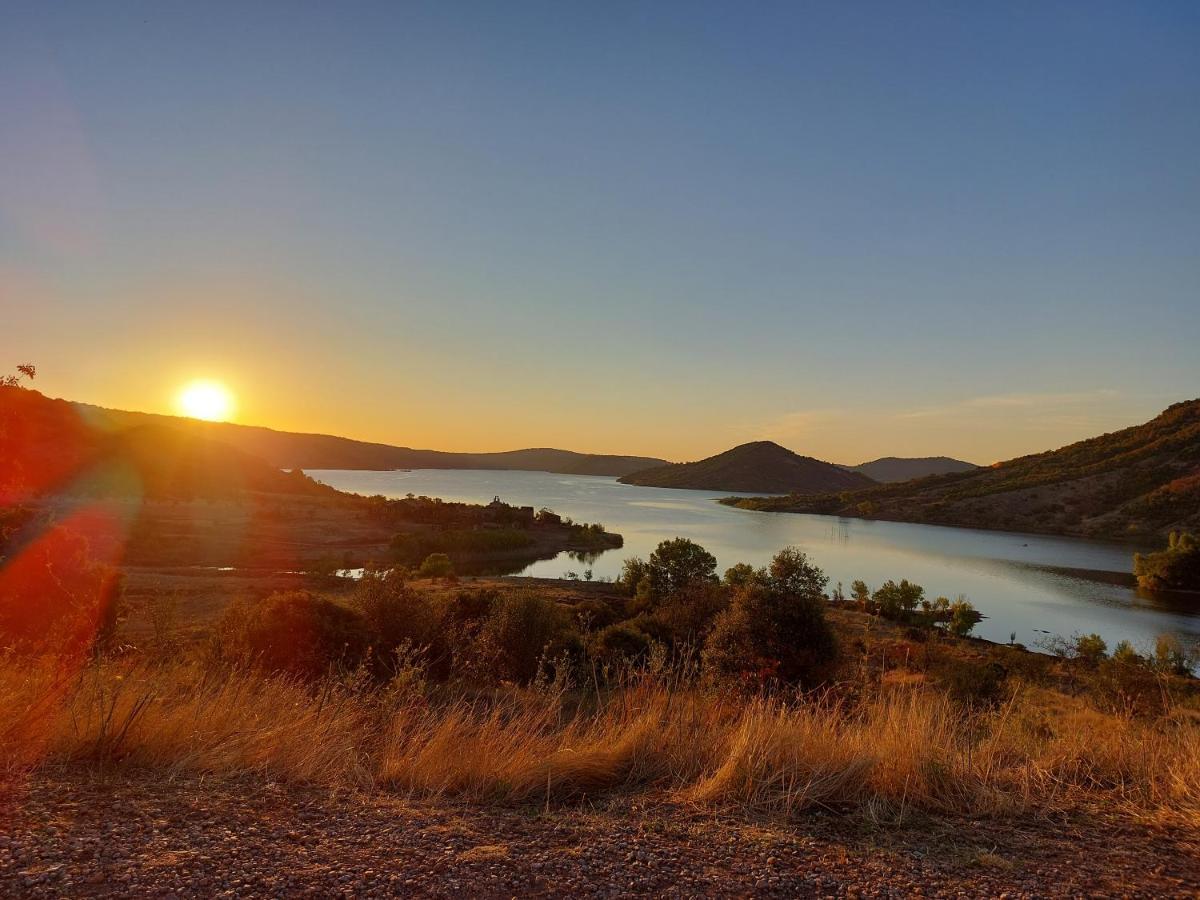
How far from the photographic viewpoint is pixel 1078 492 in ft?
370

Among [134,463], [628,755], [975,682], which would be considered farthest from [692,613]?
[134,463]

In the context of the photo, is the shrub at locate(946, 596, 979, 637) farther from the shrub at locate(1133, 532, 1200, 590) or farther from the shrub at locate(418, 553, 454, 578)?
the shrub at locate(418, 553, 454, 578)

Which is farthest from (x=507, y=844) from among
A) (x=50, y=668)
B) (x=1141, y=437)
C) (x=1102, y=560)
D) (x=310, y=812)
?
(x=1141, y=437)

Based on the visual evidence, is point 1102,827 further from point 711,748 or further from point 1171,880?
point 711,748

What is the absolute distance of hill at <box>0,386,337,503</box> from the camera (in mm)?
68500

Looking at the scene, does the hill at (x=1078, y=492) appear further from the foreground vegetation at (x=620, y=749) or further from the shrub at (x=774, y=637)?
the foreground vegetation at (x=620, y=749)

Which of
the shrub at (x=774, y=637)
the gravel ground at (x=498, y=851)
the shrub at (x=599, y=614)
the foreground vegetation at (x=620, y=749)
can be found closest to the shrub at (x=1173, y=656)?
the shrub at (x=774, y=637)

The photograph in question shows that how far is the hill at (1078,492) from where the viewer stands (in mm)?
98000

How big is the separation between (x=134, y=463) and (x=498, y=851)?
9412cm

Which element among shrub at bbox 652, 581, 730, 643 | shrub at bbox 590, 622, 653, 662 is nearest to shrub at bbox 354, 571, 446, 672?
shrub at bbox 590, 622, 653, 662

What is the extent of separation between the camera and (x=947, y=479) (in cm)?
14675

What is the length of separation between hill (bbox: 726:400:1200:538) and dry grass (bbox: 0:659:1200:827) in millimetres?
111076

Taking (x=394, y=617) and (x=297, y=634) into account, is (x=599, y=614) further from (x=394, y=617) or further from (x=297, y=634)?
(x=297, y=634)

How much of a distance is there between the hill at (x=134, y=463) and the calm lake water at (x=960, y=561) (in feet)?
147
